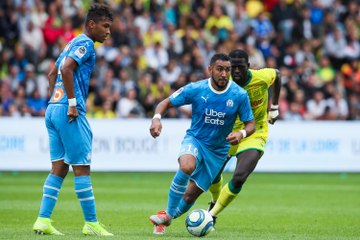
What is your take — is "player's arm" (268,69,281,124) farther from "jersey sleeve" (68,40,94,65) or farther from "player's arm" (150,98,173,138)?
"jersey sleeve" (68,40,94,65)

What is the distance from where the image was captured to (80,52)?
1050cm

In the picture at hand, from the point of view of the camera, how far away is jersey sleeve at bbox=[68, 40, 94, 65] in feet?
34.3

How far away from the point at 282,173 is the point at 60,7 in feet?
26.4

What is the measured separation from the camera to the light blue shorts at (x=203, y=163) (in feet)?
37.2

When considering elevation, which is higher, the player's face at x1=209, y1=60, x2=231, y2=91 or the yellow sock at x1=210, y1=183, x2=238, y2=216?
the player's face at x1=209, y1=60, x2=231, y2=91

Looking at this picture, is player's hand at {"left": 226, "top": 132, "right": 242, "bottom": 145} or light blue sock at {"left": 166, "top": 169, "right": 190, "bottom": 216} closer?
player's hand at {"left": 226, "top": 132, "right": 242, "bottom": 145}

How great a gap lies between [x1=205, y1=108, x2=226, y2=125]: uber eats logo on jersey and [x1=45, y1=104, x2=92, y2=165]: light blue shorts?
5.00 feet

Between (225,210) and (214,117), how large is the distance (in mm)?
4375

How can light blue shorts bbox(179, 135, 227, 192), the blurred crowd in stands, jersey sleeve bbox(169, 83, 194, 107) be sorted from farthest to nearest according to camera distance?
the blurred crowd in stands < light blue shorts bbox(179, 135, 227, 192) < jersey sleeve bbox(169, 83, 194, 107)

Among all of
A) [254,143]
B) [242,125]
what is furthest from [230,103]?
[242,125]

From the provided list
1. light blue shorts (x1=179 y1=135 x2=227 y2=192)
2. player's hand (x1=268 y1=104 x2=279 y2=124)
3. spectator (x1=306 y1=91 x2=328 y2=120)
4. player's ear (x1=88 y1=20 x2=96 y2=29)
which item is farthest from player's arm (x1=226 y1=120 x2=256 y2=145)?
spectator (x1=306 y1=91 x2=328 y2=120)

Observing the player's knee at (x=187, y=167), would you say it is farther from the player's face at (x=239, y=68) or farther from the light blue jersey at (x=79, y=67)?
the player's face at (x=239, y=68)

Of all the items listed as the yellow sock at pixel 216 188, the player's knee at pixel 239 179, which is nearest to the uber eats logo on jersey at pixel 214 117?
the player's knee at pixel 239 179

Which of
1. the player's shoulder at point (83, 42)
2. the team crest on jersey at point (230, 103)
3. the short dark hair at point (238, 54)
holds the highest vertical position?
the player's shoulder at point (83, 42)
